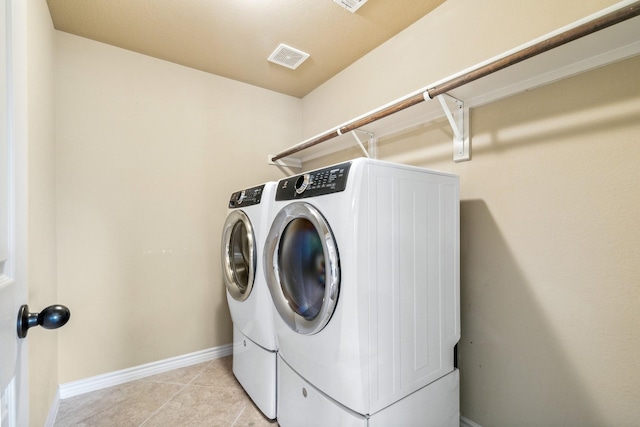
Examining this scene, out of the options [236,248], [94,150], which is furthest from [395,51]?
[94,150]

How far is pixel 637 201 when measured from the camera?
1.02 metres

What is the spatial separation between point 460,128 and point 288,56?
139 centimetres

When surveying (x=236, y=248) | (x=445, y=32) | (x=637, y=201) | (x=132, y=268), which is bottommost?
(x=132, y=268)

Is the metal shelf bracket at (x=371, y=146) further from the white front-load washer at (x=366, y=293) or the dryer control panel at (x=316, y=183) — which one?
the dryer control panel at (x=316, y=183)

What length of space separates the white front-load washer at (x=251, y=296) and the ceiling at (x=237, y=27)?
1054mm

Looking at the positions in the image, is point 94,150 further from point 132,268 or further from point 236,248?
point 236,248

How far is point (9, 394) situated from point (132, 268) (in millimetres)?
1754

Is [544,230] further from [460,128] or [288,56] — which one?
[288,56]

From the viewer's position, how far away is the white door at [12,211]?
496mm

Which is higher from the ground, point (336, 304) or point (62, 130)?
point (62, 130)

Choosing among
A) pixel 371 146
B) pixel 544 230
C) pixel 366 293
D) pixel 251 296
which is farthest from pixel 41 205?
pixel 544 230

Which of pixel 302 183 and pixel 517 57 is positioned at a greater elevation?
pixel 517 57


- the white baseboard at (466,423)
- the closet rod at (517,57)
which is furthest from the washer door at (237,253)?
the white baseboard at (466,423)

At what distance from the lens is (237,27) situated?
1846 mm
